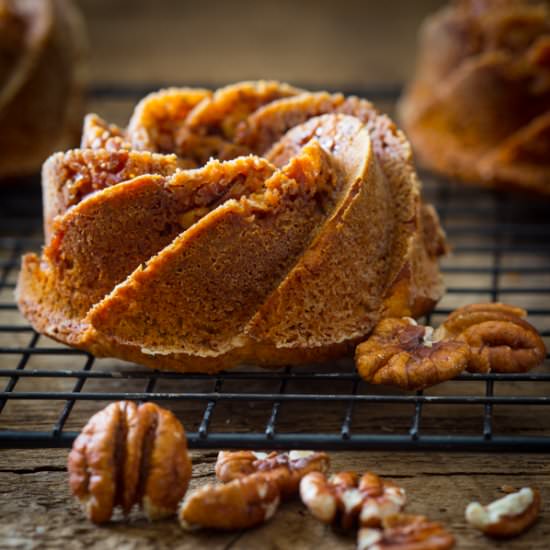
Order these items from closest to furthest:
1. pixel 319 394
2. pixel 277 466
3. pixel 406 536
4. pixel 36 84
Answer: pixel 406 536, pixel 277 466, pixel 319 394, pixel 36 84

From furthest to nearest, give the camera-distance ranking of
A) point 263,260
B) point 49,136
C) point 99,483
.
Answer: point 49,136 → point 263,260 → point 99,483

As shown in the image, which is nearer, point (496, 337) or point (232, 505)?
point (232, 505)

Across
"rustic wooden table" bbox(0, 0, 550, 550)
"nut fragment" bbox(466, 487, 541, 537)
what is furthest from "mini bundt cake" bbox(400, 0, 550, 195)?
"nut fragment" bbox(466, 487, 541, 537)

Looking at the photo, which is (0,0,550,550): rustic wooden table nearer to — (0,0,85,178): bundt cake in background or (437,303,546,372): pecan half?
(437,303,546,372): pecan half

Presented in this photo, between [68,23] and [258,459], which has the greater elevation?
[68,23]

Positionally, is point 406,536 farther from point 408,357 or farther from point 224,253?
point 224,253

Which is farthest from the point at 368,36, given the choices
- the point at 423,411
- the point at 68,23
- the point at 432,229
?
the point at 423,411

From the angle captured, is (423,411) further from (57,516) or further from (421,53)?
(421,53)

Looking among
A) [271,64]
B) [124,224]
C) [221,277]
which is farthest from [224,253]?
[271,64]
